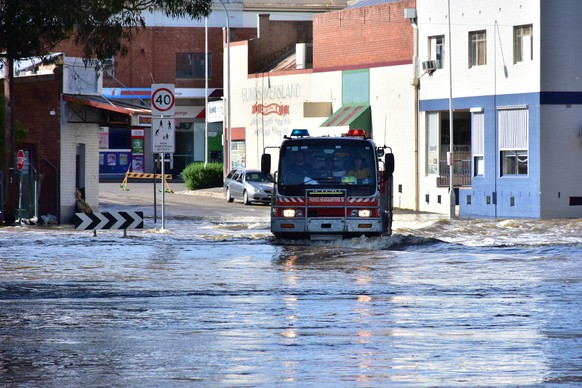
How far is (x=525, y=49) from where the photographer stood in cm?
4278

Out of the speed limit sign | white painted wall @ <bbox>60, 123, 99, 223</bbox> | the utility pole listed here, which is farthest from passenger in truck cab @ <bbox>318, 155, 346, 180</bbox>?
white painted wall @ <bbox>60, 123, 99, 223</bbox>

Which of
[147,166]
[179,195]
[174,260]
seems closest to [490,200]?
[179,195]

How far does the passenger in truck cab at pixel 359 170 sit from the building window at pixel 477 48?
19123mm

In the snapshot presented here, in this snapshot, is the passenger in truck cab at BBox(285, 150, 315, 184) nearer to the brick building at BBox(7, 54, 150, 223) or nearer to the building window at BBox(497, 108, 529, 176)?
the brick building at BBox(7, 54, 150, 223)

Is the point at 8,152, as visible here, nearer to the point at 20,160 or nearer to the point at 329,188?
the point at 20,160

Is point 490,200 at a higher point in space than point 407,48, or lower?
lower

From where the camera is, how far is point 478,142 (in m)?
45.3

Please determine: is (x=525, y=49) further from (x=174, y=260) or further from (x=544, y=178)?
(x=174, y=260)

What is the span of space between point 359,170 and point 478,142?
19337mm

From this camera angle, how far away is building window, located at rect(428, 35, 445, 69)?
154 feet

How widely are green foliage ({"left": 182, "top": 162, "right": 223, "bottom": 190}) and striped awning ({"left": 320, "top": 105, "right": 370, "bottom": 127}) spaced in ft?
36.1

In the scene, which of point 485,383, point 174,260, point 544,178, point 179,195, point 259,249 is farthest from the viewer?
point 179,195

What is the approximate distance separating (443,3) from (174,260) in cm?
2528

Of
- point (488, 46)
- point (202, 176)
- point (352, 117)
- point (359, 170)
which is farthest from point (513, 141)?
point (202, 176)
